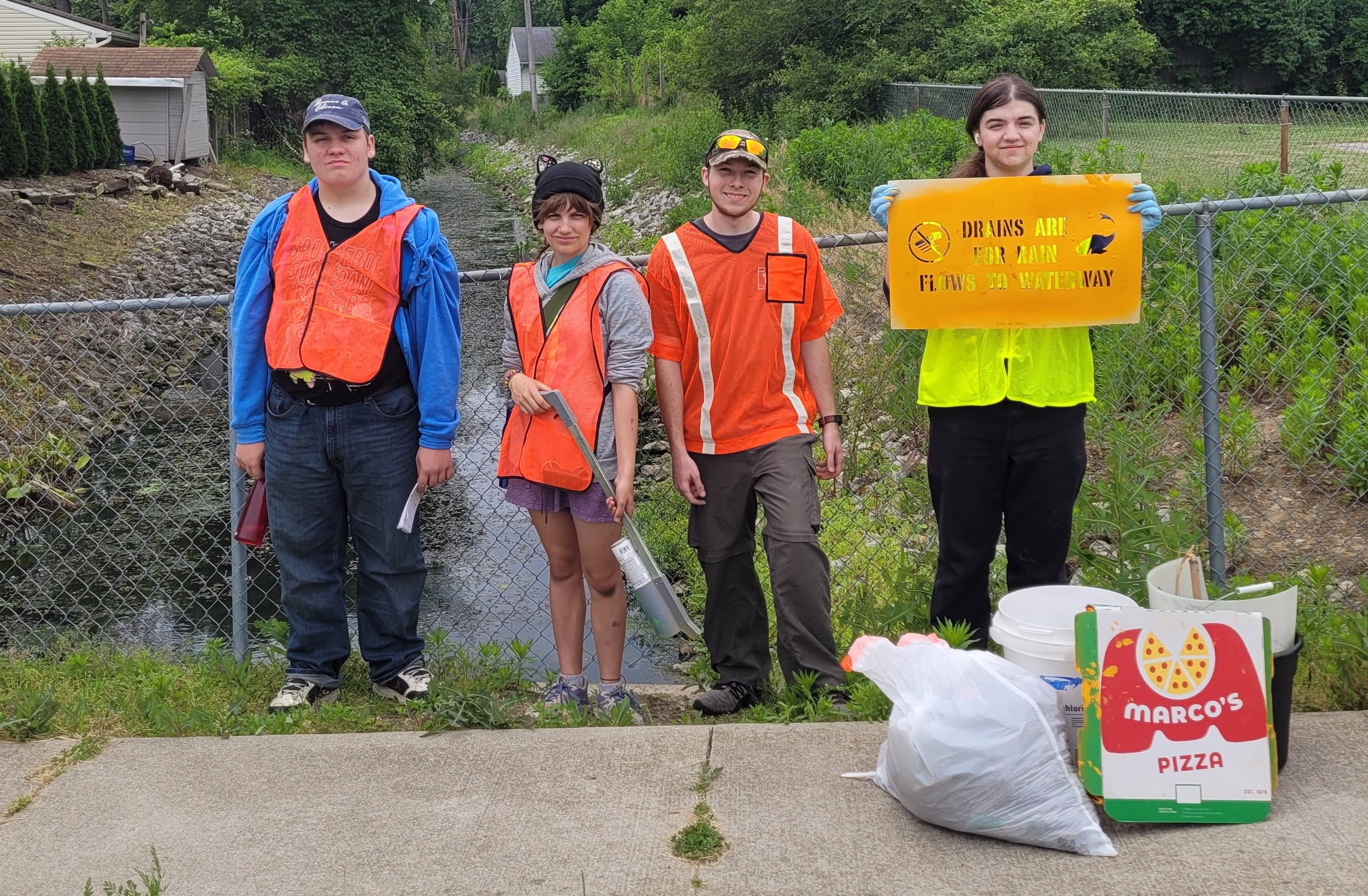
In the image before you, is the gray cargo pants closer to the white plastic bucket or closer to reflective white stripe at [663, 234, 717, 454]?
reflective white stripe at [663, 234, 717, 454]

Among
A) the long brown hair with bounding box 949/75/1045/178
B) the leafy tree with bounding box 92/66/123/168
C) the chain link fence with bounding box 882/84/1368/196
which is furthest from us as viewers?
the leafy tree with bounding box 92/66/123/168

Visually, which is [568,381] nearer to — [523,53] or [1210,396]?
[1210,396]

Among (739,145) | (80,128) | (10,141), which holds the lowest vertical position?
(739,145)

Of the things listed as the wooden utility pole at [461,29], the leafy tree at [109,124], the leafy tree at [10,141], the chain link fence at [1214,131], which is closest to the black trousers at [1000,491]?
the chain link fence at [1214,131]

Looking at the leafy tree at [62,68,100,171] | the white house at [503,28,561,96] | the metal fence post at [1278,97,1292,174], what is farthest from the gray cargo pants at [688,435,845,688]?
the white house at [503,28,561,96]

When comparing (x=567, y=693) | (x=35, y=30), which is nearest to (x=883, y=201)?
(x=567, y=693)

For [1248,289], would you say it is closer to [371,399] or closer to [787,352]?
[787,352]

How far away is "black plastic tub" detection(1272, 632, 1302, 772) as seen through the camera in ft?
10.9

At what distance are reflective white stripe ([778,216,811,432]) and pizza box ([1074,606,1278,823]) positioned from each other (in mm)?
1275

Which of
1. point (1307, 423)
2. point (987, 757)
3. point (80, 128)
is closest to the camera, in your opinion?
point (987, 757)

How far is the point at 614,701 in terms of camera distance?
168 inches

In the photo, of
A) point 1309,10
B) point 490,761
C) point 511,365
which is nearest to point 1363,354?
point 511,365

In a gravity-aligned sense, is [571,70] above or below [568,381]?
above

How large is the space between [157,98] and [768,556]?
3315 cm
